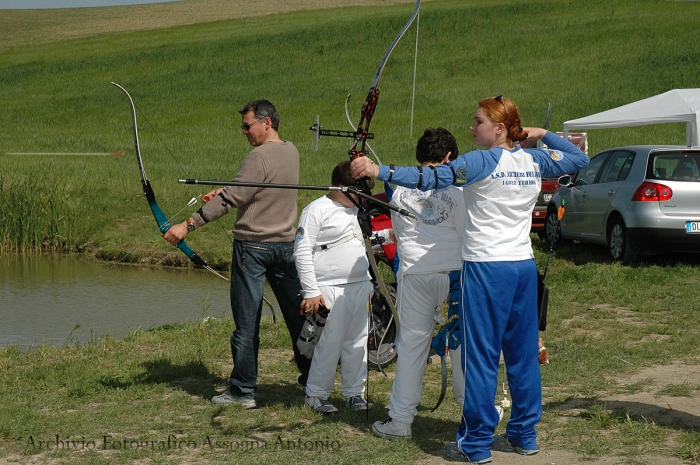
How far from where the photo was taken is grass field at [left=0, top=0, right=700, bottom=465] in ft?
18.4

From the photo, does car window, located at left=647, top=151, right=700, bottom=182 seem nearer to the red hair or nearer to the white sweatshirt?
the white sweatshirt

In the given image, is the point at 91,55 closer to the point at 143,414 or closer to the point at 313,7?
the point at 313,7

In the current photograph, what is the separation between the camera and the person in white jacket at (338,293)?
5996mm

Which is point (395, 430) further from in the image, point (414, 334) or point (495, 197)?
point (495, 197)

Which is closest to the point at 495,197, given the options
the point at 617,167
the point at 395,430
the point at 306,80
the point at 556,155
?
the point at 556,155

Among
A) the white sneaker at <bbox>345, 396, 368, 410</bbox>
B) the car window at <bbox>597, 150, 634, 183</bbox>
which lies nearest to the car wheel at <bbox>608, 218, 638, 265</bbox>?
the car window at <bbox>597, 150, 634, 183</bbox>

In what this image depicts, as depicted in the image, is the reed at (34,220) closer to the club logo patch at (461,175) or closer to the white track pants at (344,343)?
the white track pants at (344,343)

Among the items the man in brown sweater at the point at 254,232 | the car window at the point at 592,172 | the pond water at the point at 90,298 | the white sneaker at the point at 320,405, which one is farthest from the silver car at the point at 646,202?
the white sneaker at the point at 320,405

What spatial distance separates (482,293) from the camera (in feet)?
16.0

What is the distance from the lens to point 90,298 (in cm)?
1231

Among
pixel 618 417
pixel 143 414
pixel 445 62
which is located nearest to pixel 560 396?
pixel 618 417

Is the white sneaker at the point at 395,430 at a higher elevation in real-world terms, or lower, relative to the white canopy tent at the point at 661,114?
lower

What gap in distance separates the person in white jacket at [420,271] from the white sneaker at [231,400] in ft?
3.25

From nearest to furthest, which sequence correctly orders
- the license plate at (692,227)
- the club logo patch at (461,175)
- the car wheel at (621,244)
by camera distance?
the club logo patch at (461,175) → the license plate at (692,227) → the car wheel at (621,244)
